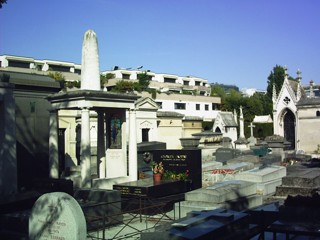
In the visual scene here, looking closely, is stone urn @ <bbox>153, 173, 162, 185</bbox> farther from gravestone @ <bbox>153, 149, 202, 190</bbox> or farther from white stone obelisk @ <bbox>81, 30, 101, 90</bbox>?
white stone obelisk @ <bbox>81, 30, 101, 90</bbox>

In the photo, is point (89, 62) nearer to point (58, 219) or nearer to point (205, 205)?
point (205, 205)

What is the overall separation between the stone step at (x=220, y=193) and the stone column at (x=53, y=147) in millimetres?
6528

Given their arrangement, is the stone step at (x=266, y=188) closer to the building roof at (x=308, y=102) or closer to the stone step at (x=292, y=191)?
the stone step at (x=292, y=191)

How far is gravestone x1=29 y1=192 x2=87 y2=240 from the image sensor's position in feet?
23.6

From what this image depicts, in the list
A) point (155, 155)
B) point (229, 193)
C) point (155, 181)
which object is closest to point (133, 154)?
point (155, 155)

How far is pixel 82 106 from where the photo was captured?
15180mm

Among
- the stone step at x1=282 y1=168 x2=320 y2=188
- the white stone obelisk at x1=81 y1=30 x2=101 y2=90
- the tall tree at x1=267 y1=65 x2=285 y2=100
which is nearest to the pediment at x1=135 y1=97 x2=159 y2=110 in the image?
the white stone obelisk at x1=81 y1=30 x2=101 y2=90

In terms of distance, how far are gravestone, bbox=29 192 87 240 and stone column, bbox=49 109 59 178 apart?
28.8 feet

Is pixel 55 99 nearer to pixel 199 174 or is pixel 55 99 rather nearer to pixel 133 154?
pixel 133 154

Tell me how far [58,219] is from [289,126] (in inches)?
1383

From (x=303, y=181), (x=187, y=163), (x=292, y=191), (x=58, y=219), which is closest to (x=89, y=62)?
(x=187, y=163)

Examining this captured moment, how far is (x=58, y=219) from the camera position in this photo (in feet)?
24.1

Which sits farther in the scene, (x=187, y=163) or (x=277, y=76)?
(x=277, y=76)

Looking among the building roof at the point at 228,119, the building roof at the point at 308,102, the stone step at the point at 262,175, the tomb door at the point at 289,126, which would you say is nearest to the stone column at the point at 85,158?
the stone step at the point at 262,175
